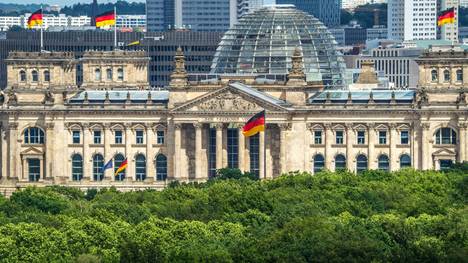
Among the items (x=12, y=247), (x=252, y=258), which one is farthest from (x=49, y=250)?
(x=252, y=258)

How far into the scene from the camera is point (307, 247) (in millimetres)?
186500

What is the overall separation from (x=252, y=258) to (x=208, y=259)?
3.19m

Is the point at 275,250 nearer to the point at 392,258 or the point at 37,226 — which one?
the point at 392,258

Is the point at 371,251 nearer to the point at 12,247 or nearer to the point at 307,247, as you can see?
the point at 307,247

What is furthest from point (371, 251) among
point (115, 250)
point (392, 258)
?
point (115, 250)

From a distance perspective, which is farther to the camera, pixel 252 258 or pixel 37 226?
pixel 37 226

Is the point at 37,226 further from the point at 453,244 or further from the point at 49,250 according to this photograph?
the point at 453,244

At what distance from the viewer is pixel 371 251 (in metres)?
185

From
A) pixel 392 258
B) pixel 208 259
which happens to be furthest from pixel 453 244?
pixel 208 259

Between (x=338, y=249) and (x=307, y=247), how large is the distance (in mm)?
2284

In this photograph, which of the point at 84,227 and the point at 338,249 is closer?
the point at 338,249

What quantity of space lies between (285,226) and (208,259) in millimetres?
17354

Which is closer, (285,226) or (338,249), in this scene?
(338,249)

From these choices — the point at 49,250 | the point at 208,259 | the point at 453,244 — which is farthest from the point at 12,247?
the point at 453,244
